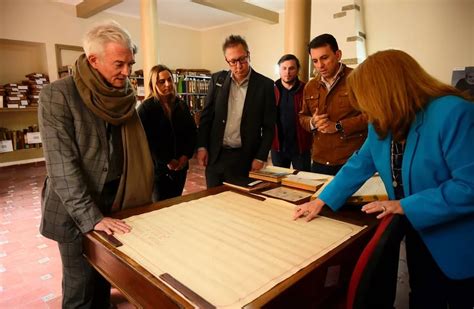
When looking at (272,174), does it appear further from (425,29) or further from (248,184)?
(425,29)

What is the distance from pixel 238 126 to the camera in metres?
2.13

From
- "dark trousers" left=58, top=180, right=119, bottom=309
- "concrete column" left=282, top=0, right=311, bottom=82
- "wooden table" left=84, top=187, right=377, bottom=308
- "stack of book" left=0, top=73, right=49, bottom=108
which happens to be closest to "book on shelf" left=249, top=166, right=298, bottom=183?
"wooden table" left=84, top=187, right=377, bottom=308

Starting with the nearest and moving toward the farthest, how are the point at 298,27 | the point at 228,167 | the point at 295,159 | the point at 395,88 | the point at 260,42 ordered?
the point at 395,88
the point at 228,167
the point at 295,159
the point at 298,27
the point at 260,42

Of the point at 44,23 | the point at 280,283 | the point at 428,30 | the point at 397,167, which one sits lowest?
the point at 280,283

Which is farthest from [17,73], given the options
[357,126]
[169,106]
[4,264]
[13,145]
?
[357,126]

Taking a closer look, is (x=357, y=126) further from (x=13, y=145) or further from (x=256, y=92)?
(x=13, y=145)

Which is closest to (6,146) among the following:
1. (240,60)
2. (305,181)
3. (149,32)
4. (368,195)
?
(149,32)

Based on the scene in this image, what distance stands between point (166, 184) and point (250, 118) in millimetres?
773

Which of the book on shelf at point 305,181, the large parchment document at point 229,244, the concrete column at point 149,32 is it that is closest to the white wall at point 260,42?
the concrete column at point 149,32

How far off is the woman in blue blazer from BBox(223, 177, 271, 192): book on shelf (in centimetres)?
58

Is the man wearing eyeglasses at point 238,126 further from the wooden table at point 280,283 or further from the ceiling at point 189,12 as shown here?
the ceiling at point 189,12

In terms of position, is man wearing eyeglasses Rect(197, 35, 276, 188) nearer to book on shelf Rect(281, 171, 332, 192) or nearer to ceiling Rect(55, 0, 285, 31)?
book on shelf Rect(281, 171, 332, 192)

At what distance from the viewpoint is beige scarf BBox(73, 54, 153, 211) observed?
4.01ft

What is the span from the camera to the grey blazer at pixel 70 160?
115cm
